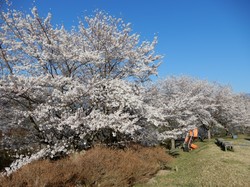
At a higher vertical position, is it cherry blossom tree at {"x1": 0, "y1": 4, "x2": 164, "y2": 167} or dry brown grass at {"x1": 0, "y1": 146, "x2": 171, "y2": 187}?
cherry blossom tree at {"x1": 0, "y1": 4, "x2": 164, "y2": 167}

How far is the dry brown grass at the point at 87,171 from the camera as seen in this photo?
6254mm

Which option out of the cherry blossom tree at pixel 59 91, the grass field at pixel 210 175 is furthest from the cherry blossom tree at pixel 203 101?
the cherry blossom tree at pixel 59 91

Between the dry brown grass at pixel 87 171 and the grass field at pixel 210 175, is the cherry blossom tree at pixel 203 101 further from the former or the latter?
the dry brown grass at pixel 87 171

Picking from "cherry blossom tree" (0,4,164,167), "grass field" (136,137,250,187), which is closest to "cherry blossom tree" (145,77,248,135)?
"grass field" (136,137,250,187)

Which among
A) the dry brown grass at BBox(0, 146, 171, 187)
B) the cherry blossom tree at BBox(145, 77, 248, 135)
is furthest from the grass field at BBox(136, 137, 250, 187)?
the cherry blossom tree at BBox(145, 77, 248, 135)

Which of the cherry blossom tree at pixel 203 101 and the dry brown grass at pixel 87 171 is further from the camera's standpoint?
the cherry blossom tree at pixel 203 101

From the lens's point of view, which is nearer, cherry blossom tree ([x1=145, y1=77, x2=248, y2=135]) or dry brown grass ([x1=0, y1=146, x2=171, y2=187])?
dry brown grass ([x1=0, y1=146, x2=171, y2=187])

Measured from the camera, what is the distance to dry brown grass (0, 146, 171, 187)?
6254 millimetres

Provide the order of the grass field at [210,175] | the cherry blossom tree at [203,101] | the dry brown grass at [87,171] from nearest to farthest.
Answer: the dry brown grass at [87,171] < the grass field at [210,175] < the cherry blossom tree at [203,101]

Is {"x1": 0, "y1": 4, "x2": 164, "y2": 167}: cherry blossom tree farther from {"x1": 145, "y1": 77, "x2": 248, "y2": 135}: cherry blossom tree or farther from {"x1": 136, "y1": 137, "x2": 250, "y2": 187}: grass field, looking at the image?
{"x1": 145, "y1": 77, "x2": 248, "y2": 135}: cherry blossom tree

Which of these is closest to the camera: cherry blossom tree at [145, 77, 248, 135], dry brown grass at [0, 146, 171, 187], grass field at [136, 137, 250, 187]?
dry brown grass at [0, 146, 171, 187]

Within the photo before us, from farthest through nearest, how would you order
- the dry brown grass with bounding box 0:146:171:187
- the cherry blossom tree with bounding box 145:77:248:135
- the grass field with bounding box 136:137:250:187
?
the cherry blossom tree with bounding box 145:77:248:135
the grass field with bounding box 136:137:250:187
the dry brown grass with bounding box 0:146:171:187

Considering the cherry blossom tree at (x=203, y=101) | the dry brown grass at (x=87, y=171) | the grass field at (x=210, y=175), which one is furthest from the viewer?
the cherry blossom tree at (x=203, y=101)

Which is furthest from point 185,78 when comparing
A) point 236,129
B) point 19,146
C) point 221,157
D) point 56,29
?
point 19,146
